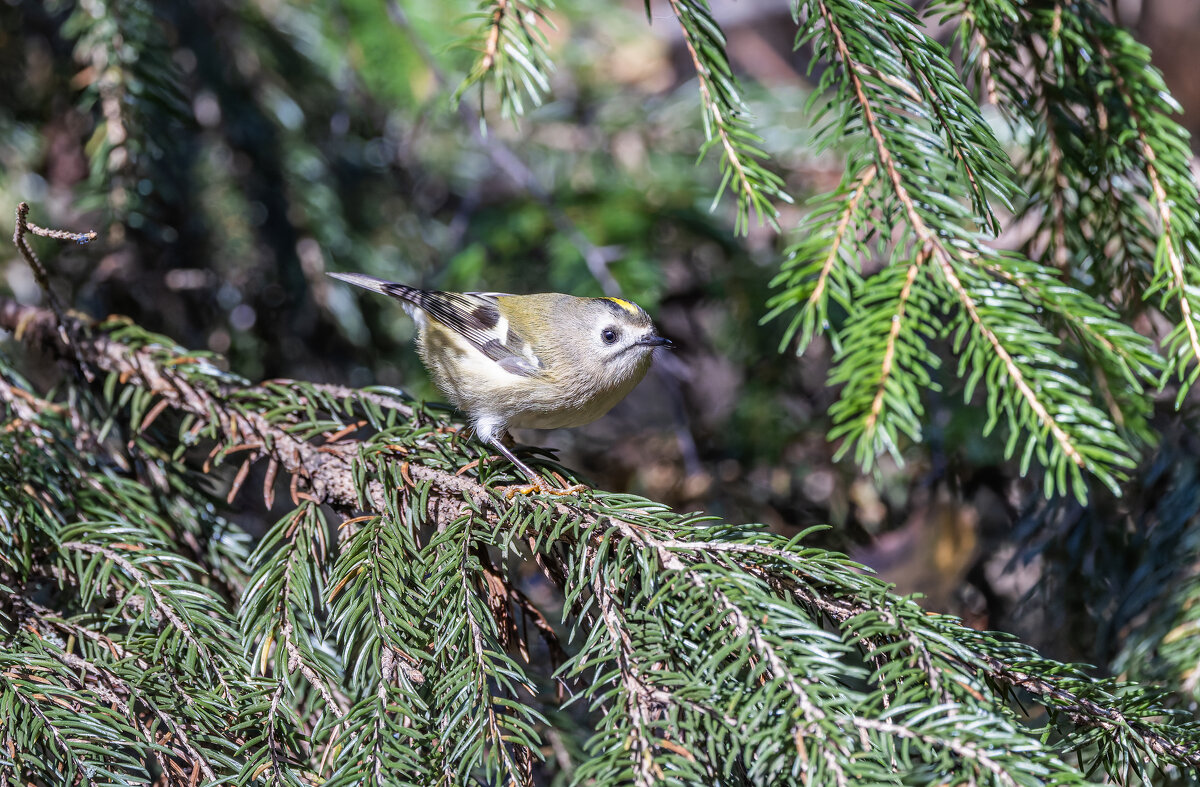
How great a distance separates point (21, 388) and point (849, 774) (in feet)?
4.92

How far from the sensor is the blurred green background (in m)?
2.13

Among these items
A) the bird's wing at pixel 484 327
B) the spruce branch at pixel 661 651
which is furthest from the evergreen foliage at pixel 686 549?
the bird's wing at pixel 484 327

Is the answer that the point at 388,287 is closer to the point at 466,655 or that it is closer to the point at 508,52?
the point at 508,52

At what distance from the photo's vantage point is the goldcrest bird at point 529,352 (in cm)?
197

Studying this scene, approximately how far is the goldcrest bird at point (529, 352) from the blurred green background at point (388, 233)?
20 cm

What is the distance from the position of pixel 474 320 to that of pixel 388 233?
696 millimetres

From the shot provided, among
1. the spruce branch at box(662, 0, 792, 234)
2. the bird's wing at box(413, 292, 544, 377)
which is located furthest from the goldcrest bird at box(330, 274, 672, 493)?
the spruce branch at box(662, 0, 792, 234)

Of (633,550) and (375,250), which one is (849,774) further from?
(375,250)

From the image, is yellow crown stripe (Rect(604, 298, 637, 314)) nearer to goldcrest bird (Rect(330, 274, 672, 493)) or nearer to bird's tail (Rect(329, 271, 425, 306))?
goldcrest bird (Rect(330, 274, 672, 493))

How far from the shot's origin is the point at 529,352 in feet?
6.91

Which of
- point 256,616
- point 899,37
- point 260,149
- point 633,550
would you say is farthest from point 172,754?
point 260,149

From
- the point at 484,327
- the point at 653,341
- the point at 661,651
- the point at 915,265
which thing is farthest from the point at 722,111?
the point at 484,327

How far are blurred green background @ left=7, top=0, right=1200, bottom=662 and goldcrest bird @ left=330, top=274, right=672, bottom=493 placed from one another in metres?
0.20

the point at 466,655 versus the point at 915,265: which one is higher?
the point at 915,265
